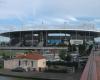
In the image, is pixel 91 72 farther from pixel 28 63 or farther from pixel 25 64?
pixel 25 64

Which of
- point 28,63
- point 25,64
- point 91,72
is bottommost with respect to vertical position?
point 25,64

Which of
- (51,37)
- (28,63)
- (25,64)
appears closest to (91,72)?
(28,63)

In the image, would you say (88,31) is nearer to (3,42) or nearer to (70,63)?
(3,42)

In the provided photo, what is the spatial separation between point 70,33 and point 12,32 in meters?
14.7

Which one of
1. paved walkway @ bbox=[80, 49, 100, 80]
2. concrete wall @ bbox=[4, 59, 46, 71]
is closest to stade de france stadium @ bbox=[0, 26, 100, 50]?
concrete wall @ bbox=[4, 59, 46, 71]

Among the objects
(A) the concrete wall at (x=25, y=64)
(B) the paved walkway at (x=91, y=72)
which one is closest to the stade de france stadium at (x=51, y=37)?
(A) the concrete wall at (x=25, y=64)

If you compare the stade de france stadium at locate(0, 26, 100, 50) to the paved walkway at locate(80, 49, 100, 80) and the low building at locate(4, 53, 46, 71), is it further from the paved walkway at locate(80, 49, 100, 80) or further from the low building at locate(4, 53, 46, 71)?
the paved walkway at locate(80, 49, 100, 80)

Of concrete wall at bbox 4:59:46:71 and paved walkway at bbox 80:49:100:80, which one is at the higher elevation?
paved walkway at bbox 80:49:100:80

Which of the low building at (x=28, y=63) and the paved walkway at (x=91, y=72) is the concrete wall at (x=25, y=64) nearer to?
the low building at (x=28, y=63)

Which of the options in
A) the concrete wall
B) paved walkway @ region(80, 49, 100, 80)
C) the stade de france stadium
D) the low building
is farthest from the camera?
the stade de france stadium

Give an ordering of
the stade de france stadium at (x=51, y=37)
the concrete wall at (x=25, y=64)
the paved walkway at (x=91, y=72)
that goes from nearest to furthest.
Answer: the paved walkway at (x=91, y=72)
the concrete wall at (x=25, y=64)
the stade de france stadium at (x=51, y=37)

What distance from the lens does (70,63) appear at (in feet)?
127

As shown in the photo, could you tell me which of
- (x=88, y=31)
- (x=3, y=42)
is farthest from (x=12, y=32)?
(x=88, y=31)

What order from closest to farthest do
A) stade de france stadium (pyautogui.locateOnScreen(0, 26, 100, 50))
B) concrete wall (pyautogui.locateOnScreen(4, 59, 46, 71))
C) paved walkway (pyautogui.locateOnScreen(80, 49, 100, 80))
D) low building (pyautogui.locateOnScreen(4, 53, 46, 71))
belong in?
paved walkway (pyautogui.locateOnScreen(80, 49, 100, 80))
low building (pyautogui.locateOnScreen(4, 53, 46, 71))
concrete wall (pyautogui.locateOnScreen(4, 59, 46, 71))
stade de france stadium (pyautogui.locateOnScreen(0, 26, 100, 50))
